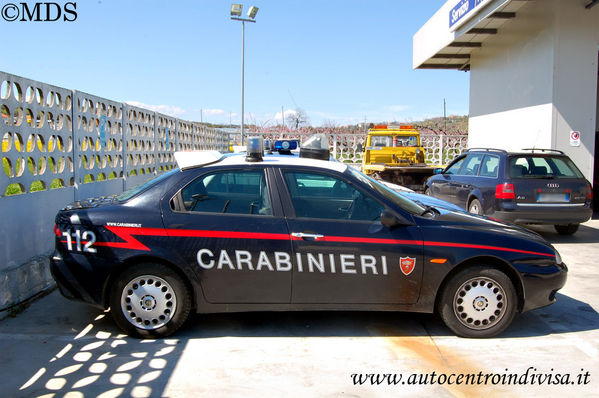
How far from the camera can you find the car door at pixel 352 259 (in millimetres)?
4402

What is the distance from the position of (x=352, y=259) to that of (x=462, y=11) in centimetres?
1203

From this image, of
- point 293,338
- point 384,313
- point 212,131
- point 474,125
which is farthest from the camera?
point 212,131

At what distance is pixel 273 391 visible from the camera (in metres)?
3.57

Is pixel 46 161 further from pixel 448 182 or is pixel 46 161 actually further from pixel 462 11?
pixel 462 11

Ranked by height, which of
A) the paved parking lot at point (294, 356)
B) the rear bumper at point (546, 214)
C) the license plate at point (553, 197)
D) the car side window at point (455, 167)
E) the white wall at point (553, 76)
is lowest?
the paved parking lot at point (294, 356)

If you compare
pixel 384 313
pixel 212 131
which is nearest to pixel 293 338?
pixel 384 313

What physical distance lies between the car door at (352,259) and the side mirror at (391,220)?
5 cm

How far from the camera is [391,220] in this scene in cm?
440

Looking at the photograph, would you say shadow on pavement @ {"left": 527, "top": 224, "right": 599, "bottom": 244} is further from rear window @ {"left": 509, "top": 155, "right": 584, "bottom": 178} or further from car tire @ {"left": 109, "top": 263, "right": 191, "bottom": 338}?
car tire @ {"left": 109, "top": 263, "right": 191, "bottom": 338}

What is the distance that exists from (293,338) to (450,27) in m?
13.4

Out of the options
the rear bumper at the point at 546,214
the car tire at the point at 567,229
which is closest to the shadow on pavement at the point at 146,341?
the rear bumper at the point at 546,214

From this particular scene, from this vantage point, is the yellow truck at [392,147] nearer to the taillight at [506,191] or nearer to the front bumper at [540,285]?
the taillight at [506,191]

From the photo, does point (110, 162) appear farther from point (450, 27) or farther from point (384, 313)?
point (450, 27)

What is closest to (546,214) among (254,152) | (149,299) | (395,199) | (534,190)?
(534,190)
